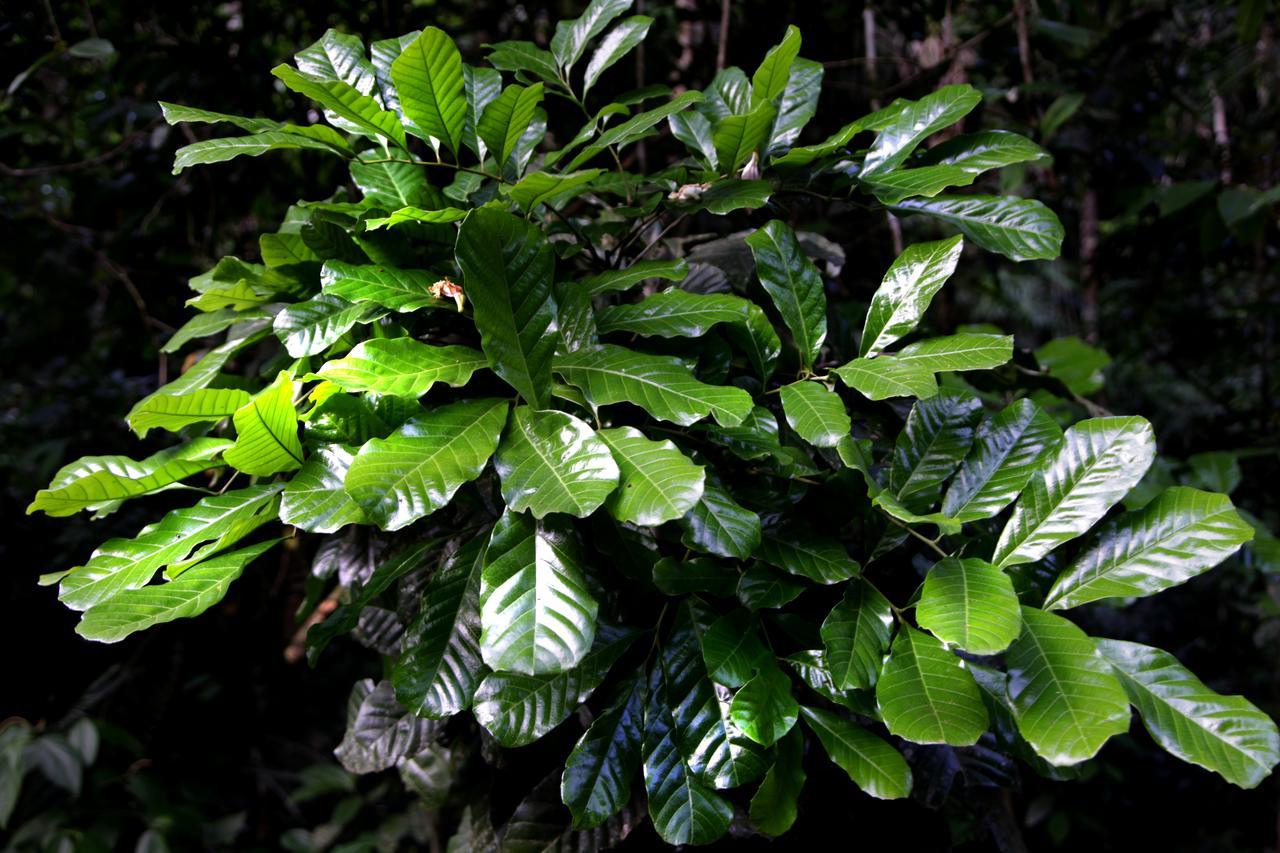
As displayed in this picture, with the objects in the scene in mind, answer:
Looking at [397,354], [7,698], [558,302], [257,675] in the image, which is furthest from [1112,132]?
[7,698]

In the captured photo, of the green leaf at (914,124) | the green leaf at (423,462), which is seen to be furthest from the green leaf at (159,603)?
the green leaf at (914,124)

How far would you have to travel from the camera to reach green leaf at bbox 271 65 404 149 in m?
0.53

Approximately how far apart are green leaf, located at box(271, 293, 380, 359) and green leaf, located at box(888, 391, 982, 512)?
40cm

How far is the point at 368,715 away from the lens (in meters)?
0.74

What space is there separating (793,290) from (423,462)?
1.04 ft

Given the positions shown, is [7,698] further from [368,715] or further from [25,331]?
[368,715]

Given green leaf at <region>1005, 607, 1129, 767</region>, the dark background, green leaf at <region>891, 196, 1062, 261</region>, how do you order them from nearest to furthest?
green leaf at <region>1005, 607, 1129, 767</region>, green leaf at <region>891, 196, 1062, 261</region>, the dark background

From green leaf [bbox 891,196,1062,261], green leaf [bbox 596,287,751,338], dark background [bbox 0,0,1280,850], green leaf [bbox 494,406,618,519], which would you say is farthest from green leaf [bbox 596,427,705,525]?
dark background [bbox 0,0,1280,850]

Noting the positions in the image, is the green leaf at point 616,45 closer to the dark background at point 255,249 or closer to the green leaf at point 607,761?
the green leaf at point 607,761

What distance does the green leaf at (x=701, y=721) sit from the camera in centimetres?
50

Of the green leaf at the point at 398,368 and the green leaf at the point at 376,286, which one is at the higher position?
the green leaf at the point at 376,286

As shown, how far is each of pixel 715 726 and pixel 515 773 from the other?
242 millimetres

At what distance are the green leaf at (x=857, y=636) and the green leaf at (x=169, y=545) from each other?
0.38 meters

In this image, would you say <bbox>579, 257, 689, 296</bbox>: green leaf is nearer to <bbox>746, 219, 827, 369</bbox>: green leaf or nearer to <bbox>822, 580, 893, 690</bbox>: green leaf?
<bbox>746, 219, 827, 369</bbox>: green leaf
